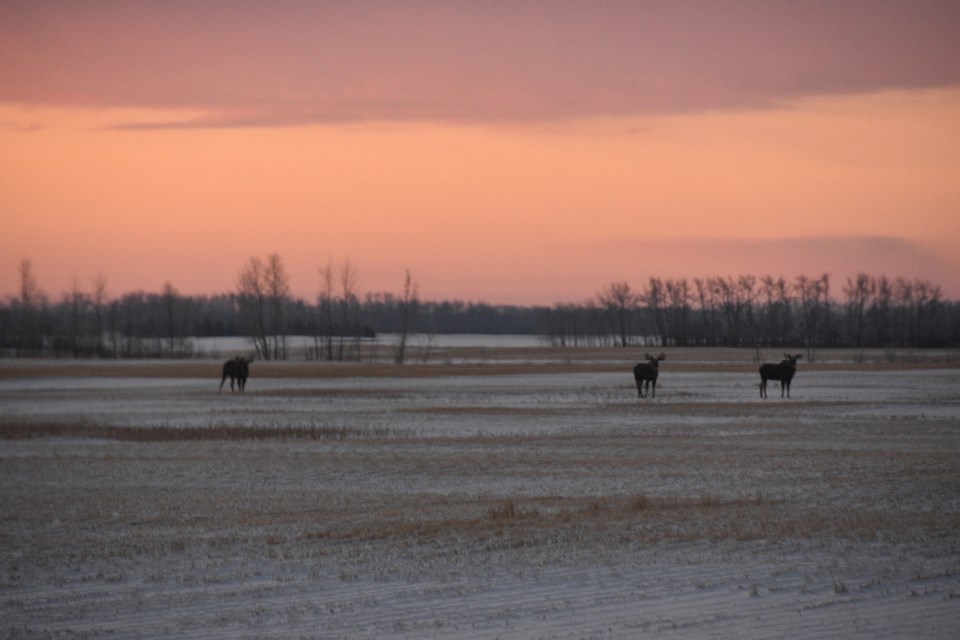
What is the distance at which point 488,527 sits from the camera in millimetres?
13953

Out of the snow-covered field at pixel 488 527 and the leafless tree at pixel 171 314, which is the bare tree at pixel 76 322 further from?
the snow-covered field at pixel 488 527

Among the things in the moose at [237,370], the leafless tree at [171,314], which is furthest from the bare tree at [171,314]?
the moose at [237,370]

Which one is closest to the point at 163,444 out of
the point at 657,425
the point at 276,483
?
the point at 276,483

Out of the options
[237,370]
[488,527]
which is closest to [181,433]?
[488,527]

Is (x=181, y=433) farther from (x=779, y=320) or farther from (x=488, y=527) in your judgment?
(x=779, y=320)

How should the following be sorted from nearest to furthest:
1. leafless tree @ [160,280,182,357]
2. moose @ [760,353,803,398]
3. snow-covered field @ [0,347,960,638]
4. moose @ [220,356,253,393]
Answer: snow-covered field @ [0,347,960,638] < moose @ [760,353,803,398] < moose @ [220,356,253,393] < leafless tree @ [160,280,182,357]

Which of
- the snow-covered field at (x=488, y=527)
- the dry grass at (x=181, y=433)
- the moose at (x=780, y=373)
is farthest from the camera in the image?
the moose at (x=780, y=373)

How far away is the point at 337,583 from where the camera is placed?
1114 centimetres

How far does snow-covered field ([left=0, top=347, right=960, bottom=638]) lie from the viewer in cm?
961

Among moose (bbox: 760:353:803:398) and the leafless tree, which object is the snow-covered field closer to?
moose (bbox: 760:353:803:398)

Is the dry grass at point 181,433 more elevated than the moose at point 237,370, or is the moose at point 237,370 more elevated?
the moose at point 237,370

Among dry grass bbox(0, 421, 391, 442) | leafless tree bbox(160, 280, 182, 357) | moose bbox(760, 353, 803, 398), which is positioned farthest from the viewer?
leafless tree bbox(160, 280, 182, 357)

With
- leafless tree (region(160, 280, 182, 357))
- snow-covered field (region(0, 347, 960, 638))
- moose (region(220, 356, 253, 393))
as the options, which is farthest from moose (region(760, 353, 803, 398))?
leafless tree (region(160, 280, 182, 357))

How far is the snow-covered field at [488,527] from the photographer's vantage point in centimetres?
961
